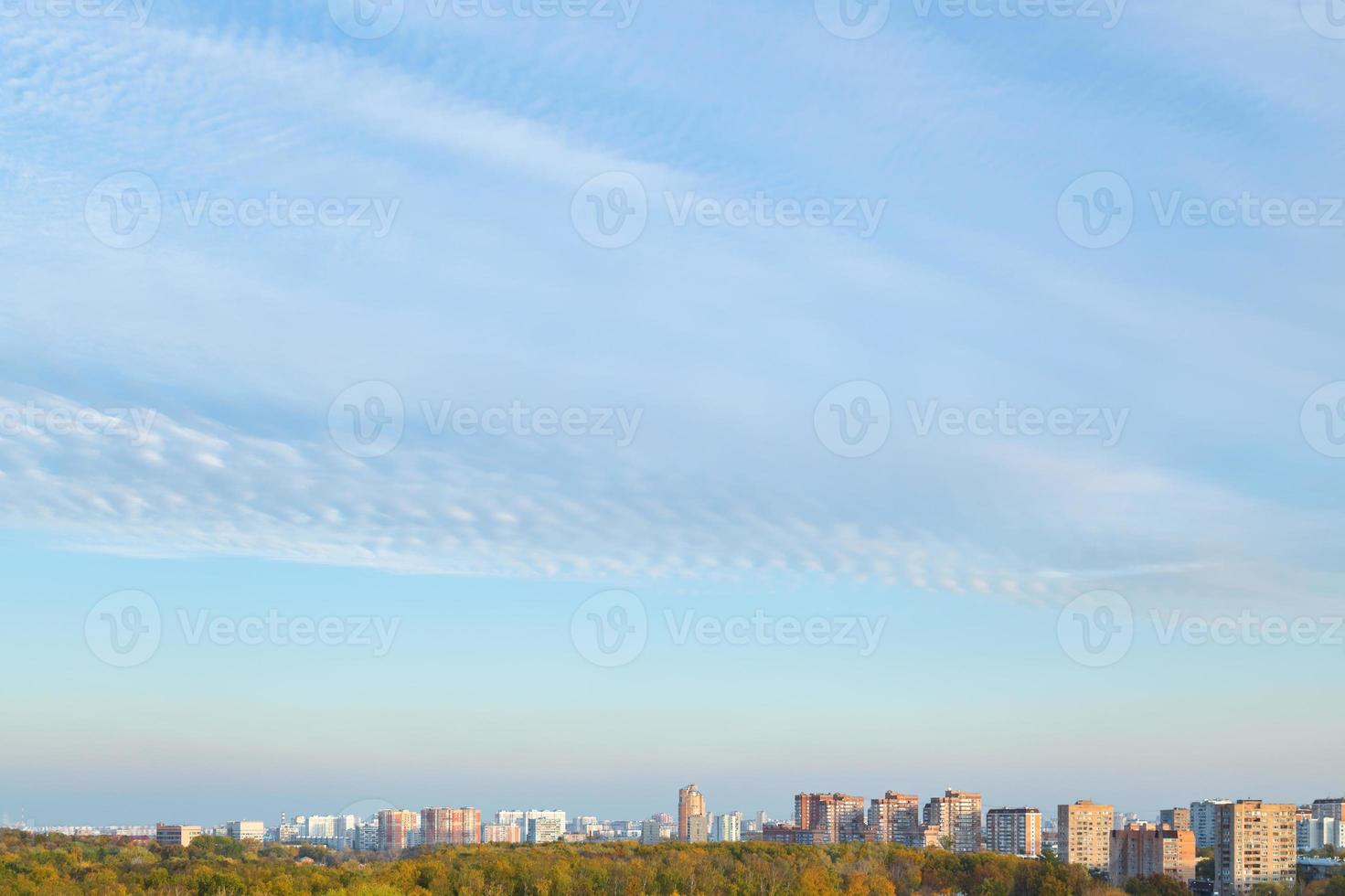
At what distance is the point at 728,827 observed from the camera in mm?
116562

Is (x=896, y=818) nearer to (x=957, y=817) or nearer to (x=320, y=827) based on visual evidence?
(x=957, y=817)

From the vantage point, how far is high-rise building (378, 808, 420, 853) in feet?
293

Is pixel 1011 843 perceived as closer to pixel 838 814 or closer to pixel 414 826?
pixel 838 814

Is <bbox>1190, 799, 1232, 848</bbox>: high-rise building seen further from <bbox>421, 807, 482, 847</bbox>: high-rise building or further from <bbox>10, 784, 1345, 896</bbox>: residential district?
<bbox>421, 807, 482, 847</bbox>: high-rise building

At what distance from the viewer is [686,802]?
96.7 m

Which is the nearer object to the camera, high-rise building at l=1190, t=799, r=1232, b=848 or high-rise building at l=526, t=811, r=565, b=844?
high-rise building at l=1190, t=799, r=1232, b=848

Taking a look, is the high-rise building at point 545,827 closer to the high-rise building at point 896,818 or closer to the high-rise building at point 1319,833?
the high-rise building at point 896,818

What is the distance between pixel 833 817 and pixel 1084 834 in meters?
19.2

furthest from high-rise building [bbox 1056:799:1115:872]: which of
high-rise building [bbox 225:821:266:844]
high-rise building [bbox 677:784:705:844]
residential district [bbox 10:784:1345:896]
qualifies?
high-rise building [bbox 225:821:266:844]

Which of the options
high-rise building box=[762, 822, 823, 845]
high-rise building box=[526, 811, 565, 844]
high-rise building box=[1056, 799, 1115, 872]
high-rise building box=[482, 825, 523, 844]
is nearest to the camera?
high-rise building box=[1056, 799, 1115, 872]

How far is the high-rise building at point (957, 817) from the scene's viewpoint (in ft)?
244

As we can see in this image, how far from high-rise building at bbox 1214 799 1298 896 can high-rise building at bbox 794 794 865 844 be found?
26612 millimetres

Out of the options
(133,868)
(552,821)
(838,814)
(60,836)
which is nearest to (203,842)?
(60,836)

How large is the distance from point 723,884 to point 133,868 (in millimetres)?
19188
